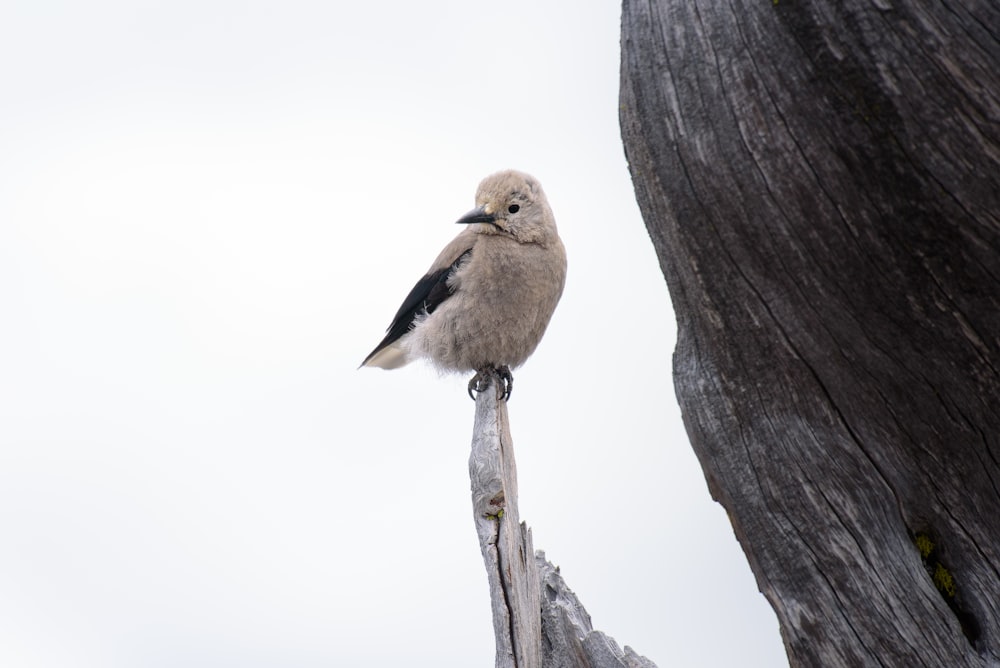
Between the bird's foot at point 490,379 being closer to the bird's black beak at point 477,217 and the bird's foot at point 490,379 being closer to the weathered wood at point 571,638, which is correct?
the bird's black beak at point 477,217

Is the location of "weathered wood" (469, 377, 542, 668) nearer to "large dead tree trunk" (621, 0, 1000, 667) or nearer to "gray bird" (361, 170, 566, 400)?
"large dead tree trunk" (621, 0, 1000, 667)

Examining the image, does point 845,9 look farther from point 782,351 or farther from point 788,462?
point 788,462

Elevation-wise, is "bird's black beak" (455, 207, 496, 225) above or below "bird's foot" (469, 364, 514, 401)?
above

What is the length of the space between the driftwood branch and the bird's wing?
2.07 m

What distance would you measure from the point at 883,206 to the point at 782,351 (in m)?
0.48

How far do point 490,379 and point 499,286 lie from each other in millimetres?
542

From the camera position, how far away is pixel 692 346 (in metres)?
2.90

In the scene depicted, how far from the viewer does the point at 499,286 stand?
579 cm

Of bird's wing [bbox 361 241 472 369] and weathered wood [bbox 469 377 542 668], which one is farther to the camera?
bird's wing [bbox 361 241 472 369]

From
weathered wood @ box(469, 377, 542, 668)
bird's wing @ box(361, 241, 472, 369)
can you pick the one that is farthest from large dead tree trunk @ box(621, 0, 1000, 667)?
bird's wing @ box(361, 241, 472, 369)

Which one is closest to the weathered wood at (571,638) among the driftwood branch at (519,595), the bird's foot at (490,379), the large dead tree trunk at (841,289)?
the driftwood branch at (519,595)

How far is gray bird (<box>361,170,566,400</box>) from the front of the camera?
19.0 feet

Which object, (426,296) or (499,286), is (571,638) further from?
(426,296)

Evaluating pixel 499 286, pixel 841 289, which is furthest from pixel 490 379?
pixel 841 289
